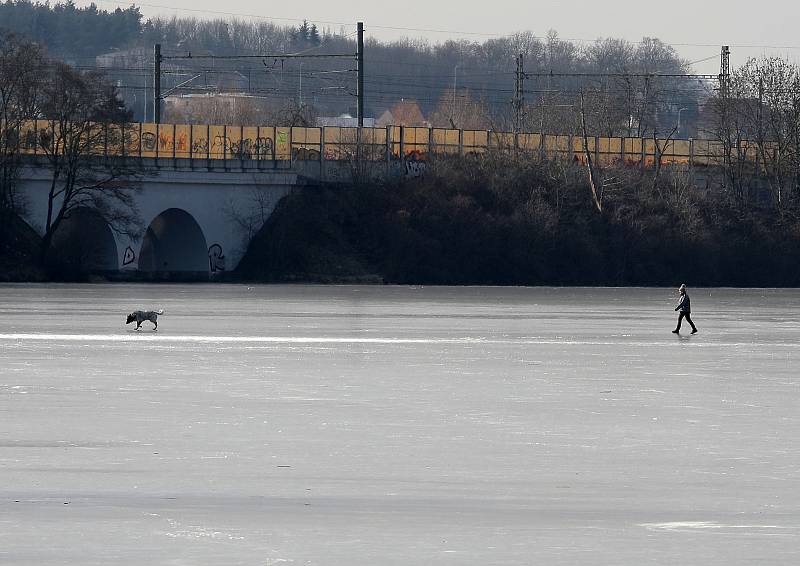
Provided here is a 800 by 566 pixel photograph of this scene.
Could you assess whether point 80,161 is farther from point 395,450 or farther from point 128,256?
point 395,450

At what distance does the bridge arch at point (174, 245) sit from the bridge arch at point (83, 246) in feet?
9.47

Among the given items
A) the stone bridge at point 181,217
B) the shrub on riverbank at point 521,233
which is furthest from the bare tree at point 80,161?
the shrub on riverbank at point 521,233

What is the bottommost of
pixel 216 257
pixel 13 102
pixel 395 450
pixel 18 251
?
pixel 395 450

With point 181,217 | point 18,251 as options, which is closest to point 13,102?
point 18,251

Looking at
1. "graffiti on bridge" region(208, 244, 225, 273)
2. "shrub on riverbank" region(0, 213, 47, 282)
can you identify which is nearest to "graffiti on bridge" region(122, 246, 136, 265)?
"shrub on riverbank" region(0, 213, 47, 282)

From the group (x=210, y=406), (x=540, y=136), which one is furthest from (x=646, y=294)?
(x=210, y=406)

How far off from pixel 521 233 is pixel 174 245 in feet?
61.0

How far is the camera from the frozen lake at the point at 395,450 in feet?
36.8

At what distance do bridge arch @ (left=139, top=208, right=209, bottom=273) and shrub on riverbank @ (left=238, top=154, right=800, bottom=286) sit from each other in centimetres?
297

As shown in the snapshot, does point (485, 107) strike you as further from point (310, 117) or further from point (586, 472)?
point (586, 472)

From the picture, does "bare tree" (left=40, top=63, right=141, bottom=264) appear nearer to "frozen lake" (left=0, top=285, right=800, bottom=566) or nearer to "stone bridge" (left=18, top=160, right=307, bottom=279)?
"stone bridge" (left=18, top=160, right=307, bottom=279)

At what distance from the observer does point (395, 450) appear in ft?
51.4

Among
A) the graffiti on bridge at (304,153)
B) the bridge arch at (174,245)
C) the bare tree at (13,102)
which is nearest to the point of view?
the bare tree at (13,102)

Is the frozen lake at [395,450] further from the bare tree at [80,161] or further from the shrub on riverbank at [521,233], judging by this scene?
A: the shrub on riverbank at [521,233]
